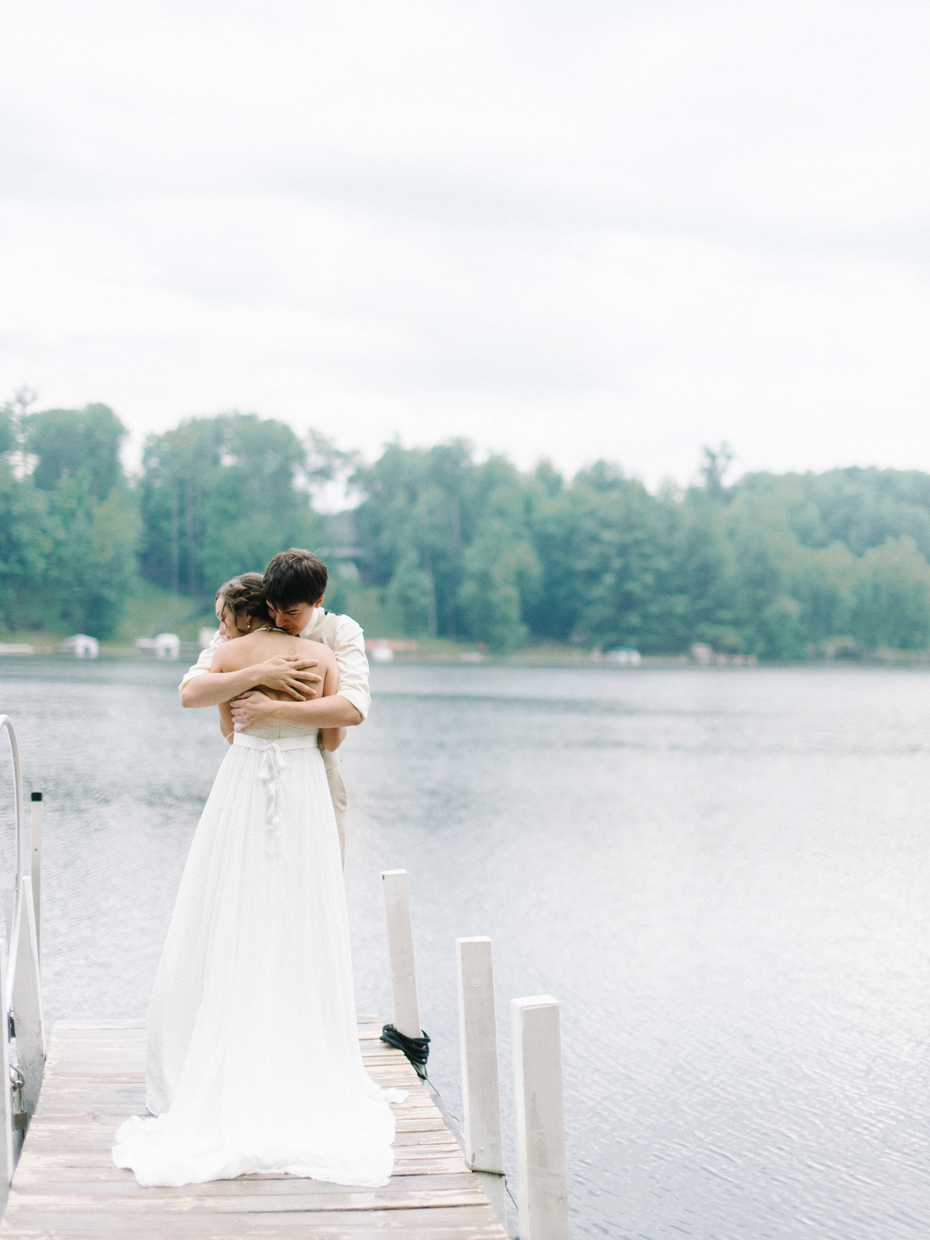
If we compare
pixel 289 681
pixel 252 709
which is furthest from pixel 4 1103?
pixel 289 681

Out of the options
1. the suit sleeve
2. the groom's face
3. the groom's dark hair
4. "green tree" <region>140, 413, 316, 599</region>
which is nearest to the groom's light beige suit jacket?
the suit sleeve

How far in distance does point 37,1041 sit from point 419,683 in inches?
2112

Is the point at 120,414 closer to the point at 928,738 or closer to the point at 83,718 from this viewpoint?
the point at 83,718

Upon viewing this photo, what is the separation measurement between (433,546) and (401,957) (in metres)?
100

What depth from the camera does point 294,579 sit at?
12.5 feet

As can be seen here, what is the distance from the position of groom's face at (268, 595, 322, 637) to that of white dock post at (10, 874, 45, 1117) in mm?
→ 1812

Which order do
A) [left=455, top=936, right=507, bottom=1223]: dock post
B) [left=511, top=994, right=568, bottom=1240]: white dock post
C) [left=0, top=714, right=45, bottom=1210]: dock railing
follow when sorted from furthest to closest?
[left=0, top=714, right=45, bottom=1210]: dock railing, [left=455, top=936, right=507, bottom=1223]: dock post, [left=511, top=994, right=568, bottom=1240]: white dock post

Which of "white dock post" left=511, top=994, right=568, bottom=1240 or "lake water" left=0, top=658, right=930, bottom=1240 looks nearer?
"white dock post" left=511, top=994, right=568, bottom=1240

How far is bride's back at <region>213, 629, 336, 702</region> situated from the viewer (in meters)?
3.95

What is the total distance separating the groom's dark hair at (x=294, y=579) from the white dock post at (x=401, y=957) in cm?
200

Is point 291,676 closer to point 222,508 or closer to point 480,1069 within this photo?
point 480,1069

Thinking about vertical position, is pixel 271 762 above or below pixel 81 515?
Answer: below

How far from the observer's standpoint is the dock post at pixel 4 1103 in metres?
3.47

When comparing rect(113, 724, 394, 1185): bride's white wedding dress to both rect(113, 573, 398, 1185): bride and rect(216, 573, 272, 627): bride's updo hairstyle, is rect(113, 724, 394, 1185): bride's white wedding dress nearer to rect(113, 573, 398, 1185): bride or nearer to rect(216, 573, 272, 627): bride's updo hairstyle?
rect(113, 573, 398, 1185): bride
